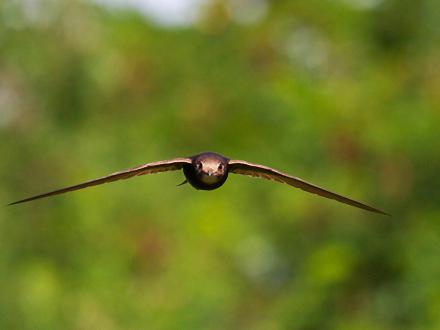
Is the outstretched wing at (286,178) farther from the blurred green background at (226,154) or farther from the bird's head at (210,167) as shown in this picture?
the blurred green background at (226,154)

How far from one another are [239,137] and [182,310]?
10970mm

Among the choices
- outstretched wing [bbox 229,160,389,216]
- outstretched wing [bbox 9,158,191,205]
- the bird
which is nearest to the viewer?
outstretched wing [bbox 9,158,191,205]

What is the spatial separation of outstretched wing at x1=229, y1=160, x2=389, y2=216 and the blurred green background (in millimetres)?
13966

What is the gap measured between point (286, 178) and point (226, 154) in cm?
2462

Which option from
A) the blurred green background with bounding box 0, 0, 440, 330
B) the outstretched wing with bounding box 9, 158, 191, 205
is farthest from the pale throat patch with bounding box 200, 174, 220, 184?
the blurred green background with bounding box 0, 0, 440, 330

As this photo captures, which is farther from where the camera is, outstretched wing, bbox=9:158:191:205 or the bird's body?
the bird's body

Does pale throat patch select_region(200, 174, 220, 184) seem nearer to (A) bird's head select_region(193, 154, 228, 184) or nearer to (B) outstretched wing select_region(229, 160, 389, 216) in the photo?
(A) bird's head select_region(193, 154, 228, 184)

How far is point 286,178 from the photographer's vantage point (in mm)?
9383

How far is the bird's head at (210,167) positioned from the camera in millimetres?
9617

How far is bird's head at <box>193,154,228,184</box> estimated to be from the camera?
962 centimetres

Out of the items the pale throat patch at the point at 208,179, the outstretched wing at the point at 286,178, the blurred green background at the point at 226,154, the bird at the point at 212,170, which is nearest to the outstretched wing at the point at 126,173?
the bird at the point at 212,170

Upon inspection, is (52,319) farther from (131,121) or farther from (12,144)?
(131,121)

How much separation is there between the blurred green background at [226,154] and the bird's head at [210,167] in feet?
46.0

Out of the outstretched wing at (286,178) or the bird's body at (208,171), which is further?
the bird's body at (208,171)
